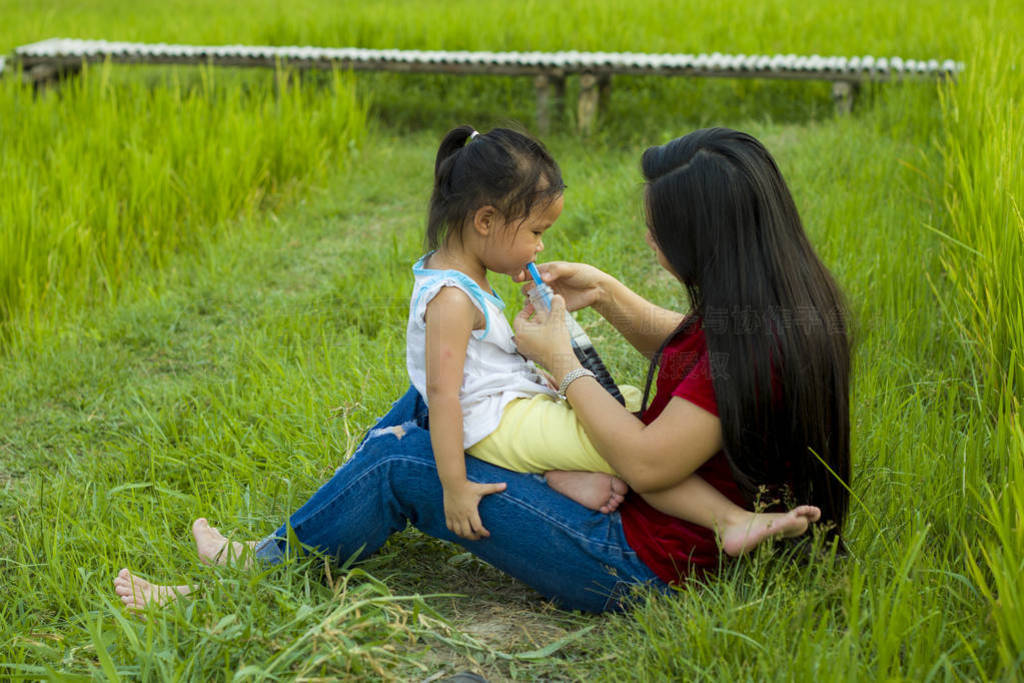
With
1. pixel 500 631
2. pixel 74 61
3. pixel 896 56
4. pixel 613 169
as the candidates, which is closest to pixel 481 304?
pixel 500 631

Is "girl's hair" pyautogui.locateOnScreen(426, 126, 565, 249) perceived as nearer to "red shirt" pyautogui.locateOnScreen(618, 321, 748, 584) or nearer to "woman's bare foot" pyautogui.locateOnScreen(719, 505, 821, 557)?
"red shirt" pyautogui.locateOnScreen(618, 321, 748, 584)

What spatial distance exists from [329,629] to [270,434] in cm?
110

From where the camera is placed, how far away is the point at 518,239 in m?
1.92

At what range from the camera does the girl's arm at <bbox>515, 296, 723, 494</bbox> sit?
1.61 m

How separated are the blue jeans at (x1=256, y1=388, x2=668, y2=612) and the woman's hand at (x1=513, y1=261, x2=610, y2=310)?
0.39m

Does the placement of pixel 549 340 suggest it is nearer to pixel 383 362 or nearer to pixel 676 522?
pixel 676 522

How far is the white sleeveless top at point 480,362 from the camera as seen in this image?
1853 millimetres

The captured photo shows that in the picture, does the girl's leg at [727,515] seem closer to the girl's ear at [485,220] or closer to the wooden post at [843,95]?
the girl's ear at [485,220]

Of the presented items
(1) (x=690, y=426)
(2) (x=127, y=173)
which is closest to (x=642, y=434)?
(1) (x=690, y=426)

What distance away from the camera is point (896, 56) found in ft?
20.5

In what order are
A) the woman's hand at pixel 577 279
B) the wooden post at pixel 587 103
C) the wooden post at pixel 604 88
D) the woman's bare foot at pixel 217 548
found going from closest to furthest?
the woman's bare foot at pixel 217 548 → the woman's hand at pixel 577 279 → the wooden post at pixel 587 103 → the wooden post at pixel 604 88

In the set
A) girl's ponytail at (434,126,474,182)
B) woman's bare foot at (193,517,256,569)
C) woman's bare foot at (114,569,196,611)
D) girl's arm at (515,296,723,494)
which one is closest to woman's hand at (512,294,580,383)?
girl's arm at (515,296,723,494)

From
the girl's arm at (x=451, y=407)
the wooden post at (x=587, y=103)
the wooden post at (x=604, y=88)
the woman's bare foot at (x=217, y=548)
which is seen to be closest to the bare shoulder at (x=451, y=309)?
the girl's arm at (x=451, y=407)

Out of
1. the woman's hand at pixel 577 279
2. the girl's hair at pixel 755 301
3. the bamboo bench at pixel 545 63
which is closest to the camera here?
the girl's hair at pixel 755 301
